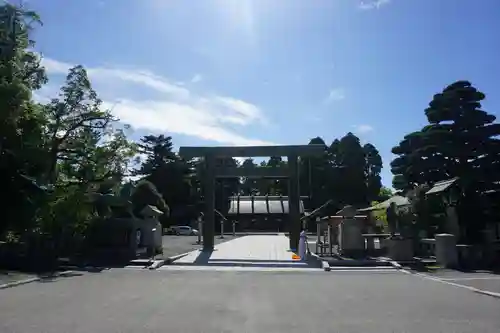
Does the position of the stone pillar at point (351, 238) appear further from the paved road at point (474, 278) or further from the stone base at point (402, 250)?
the paved road at point (474, 278)

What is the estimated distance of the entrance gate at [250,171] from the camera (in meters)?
27.6

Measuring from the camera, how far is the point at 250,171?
29.1 m

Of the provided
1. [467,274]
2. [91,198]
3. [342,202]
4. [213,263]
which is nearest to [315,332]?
[467,274]

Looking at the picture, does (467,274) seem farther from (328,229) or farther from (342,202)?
(342,202)

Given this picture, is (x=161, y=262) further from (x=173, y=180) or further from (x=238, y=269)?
(x=173, y=180)

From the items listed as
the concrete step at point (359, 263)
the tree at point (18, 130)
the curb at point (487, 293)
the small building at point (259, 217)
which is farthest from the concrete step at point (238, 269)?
the small building at point (259, 217)

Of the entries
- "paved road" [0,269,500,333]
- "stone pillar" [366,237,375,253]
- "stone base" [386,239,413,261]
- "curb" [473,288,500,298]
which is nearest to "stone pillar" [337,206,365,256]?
"stone pillar" [366,237,375,253]

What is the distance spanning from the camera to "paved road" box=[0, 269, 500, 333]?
7652 mm

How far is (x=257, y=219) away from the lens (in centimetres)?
6450

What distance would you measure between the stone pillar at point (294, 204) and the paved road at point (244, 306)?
42.9ft

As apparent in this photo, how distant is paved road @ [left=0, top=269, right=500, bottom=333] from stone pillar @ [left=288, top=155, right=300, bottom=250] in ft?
42.9

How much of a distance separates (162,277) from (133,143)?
10.4m

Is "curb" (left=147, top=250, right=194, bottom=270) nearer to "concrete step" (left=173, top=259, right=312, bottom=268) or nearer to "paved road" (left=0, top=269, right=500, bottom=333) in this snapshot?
"concrete step" (left=173, top=259, right=312, bottom=268)

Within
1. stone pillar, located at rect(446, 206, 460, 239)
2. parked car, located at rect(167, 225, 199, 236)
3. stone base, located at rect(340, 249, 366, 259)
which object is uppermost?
parked car, located at rect(167, 225, 199, 236)
